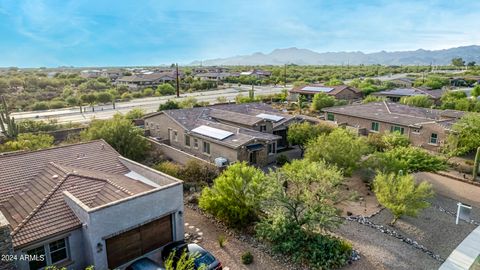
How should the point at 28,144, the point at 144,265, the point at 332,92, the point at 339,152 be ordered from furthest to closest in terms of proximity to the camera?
the point at 332,92
the point at 28,144
the point at 339,152
the point at 144,265

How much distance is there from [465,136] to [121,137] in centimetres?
3281

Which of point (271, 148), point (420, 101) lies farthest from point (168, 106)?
point (420, 101)

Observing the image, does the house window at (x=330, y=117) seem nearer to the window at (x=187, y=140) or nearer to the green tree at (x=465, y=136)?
the green tree at (x=465, y=136)

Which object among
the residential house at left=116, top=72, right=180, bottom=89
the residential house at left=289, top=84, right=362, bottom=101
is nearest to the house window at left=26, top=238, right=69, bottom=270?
the residential house at left=289, top=84, right=362, bottom=101

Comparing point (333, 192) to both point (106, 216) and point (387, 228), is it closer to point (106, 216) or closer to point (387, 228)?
point (387, 228)

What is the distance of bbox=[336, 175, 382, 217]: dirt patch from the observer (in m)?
22.1

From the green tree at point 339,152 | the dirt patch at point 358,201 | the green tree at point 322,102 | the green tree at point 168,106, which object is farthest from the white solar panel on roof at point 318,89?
the green tree at point 339,152

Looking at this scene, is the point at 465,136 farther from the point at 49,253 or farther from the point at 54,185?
the point at 49,253

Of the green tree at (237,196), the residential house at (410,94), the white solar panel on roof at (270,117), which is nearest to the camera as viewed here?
the green tree at (237,196)

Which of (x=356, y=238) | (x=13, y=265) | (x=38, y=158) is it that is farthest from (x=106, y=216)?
(x=356, y=238)

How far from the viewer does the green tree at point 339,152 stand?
2477 cm

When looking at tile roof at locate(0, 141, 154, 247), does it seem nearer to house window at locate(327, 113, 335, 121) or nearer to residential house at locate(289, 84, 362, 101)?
house window at locate(327, 113, 335, 121)

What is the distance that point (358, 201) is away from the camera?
23797 mm

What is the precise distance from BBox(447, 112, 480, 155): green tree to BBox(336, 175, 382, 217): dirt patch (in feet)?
35.8
